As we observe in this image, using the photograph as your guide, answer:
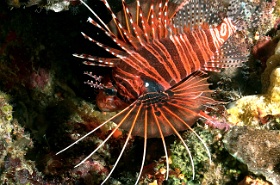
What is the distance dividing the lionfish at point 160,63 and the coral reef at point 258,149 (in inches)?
17.9

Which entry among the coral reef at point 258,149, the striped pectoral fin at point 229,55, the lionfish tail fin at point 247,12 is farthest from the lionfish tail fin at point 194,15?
the coral reef at point 258,149

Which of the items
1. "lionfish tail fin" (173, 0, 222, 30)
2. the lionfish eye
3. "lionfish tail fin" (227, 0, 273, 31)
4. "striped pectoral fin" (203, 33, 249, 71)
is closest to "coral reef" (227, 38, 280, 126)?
"striped pectoral fin" (203, 33, 249, 71)

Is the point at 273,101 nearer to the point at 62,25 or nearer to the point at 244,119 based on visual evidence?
the point at 244,119

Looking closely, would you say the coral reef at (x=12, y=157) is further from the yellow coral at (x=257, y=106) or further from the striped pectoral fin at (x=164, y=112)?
the yellow coral at (x=257, y=106)

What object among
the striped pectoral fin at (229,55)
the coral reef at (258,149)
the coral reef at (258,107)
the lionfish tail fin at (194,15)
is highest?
the lionfish tail fin at (194,15)

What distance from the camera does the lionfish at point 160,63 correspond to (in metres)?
3.29

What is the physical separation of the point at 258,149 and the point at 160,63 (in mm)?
1397

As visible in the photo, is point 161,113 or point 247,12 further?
point 247,12

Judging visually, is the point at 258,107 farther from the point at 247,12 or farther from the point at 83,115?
the point at 83,115

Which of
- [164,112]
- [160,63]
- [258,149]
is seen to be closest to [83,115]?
[164,112]

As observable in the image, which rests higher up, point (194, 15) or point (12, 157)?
point (194, 15)

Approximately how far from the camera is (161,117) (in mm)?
3363

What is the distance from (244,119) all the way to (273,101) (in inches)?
15.8

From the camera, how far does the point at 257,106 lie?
11.9 ft
